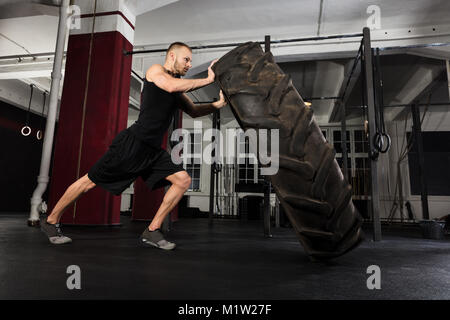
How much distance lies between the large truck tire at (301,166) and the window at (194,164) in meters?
9.23

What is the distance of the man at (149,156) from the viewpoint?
1911mm

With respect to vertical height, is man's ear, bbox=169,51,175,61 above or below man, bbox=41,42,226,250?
above

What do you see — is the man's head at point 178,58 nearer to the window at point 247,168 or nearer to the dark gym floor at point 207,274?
the dark gym floor at point 207,274

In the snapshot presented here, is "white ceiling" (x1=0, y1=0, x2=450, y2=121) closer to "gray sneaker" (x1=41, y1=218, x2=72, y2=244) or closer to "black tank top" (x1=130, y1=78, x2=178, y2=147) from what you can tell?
"black tank top" (x1=130, y1=78, x2=178, y2=147)

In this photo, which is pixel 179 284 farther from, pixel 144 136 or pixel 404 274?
pixel 144 136

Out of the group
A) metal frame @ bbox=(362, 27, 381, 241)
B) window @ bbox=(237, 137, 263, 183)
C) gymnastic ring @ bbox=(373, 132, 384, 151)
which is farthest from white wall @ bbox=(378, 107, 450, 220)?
gymnastic ring @ bbox=(373, 132, 384, 151)

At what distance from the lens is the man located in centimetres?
191

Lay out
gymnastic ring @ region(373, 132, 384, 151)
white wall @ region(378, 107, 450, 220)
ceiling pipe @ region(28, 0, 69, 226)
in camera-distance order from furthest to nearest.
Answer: white wall @ region(378, 107, 450, 220) → ceiling pipe @ region(28, 0, 69, 226) → gymnastic ring @ region(373, 132, 384, 151)

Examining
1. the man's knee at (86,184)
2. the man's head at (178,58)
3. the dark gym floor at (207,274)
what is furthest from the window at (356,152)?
the man's knee at (86,184)

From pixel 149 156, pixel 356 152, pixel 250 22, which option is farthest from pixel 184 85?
pixel 356 152

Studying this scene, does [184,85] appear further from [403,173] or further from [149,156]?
[403,173]

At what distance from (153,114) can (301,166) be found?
3.32ft
